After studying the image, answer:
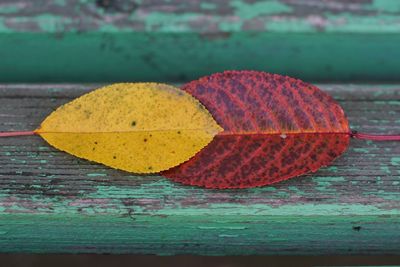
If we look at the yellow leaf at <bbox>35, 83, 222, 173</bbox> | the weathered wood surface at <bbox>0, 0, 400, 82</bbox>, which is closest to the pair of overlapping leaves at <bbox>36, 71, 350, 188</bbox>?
the yellow leaf at <bbox>35, 83, 222, 173</bbox>

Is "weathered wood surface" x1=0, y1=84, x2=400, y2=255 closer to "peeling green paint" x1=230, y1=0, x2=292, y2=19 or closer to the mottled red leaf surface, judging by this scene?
the mottled red leaf surface

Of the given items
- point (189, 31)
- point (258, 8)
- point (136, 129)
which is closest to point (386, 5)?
point (258, 8)

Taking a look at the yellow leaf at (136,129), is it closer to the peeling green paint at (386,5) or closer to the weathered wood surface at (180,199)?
the weathered wood surface at (180,199)

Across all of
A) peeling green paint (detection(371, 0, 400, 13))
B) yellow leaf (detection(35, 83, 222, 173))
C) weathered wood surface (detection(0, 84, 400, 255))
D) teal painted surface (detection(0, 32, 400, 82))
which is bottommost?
weathered wood surface (detection(0, 84, 400, 255))

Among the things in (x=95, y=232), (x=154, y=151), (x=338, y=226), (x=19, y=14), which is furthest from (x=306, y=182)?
(x=19, y=14)

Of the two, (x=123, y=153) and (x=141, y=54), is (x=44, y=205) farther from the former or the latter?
(x=141, y=54)
